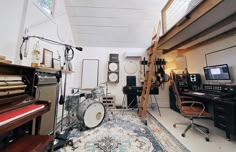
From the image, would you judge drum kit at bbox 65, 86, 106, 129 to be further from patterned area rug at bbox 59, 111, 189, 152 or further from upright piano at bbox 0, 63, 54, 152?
upright piano at bbox 0, 63, 54, 152

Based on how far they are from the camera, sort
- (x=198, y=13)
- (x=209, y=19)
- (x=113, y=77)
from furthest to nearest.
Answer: (x=113, y=77)
(x=209, y=19)
(x=198, y=13)

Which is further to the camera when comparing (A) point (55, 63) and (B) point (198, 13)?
(A) point (55, 63)

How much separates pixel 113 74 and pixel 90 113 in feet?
7.14

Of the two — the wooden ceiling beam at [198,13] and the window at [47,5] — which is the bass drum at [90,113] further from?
the wooden ceiling beam at [198,13]

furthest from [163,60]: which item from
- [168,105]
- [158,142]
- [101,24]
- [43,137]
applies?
[43,137]

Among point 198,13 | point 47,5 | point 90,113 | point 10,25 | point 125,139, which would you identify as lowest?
point 125,139

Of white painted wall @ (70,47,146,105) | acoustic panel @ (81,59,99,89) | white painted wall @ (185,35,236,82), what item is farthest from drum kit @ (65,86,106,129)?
white painted wall @ (185,35,236,82)

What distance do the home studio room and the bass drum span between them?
0.07ft

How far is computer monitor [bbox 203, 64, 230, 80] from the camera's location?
2750 mm

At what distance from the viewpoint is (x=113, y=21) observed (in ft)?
12.8

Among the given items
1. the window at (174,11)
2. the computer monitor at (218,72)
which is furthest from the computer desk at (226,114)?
the window at (174,11)

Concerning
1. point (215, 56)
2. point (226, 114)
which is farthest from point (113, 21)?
point (226, 114)

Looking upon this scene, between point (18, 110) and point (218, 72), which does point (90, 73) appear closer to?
point (18, 110)

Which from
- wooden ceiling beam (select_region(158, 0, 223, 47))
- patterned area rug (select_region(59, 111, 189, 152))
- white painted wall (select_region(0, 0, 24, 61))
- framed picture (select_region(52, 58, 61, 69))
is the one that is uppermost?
wooden ceiling beam (select_region(158, 0, 223, 47))
